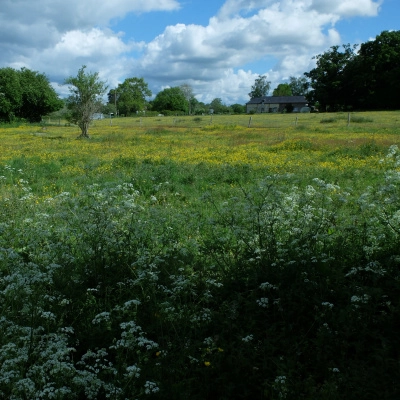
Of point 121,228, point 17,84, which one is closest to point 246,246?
point 121,228

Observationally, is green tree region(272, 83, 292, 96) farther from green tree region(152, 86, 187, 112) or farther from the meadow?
the meadow

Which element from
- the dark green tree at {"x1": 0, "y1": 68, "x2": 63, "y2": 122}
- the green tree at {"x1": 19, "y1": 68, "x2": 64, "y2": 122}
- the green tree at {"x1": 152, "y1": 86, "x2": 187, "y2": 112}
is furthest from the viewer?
the green tree at {"x1": 152, "y1": 86, "x2": 187, "y2": 112}

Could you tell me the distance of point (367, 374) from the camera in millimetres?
3418

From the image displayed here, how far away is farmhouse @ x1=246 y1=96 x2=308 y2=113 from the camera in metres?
113

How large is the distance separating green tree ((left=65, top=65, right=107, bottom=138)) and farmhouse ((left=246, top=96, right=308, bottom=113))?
80.3m

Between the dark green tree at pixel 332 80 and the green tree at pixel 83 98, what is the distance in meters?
57.1

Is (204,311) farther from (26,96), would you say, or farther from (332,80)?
(332,80)

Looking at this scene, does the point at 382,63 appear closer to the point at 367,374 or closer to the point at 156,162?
the point at 156,162

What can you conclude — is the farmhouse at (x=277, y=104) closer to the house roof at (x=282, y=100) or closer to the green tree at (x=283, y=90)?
the house roof at (x=282, y=100)

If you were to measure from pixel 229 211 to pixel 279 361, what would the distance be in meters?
2.72

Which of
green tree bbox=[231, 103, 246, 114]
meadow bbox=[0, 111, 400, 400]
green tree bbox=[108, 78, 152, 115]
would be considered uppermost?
green tree bbox=[108, 78, 152, 115]

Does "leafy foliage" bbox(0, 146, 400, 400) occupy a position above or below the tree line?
below

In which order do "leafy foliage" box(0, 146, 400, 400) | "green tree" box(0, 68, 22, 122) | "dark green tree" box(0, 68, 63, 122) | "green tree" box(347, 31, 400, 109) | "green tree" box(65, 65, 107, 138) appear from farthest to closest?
1. "green tree" box(347, 31, 400, 109)
2. "dark green tree" box(0, 68, 63, 122)
3. "green tree" box(0, 68, 22, 122)
4. "green tree" box(65, 65, 107, 138)
5. "leafy foliage" box(0, 146, 400, 400)

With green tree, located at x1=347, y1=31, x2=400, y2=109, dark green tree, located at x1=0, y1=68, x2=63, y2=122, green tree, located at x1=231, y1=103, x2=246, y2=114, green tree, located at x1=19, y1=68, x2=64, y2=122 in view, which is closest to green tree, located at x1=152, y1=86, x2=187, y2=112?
green tree, located at x1=231, y1=103, x2=246, y2=114
